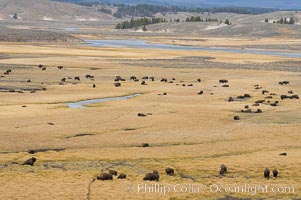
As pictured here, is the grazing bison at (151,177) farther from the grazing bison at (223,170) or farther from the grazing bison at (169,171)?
the grazing bison at (223,170)

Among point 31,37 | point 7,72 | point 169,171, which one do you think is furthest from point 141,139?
point 31,37

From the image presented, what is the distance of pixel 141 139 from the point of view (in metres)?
33.0

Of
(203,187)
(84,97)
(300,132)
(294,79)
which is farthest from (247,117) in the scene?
(294,79)

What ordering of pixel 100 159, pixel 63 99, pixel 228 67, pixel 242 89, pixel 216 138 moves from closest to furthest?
pixel 100 159 → pixel 216 138 → pixel 63 99 → pixel 242 89 → pixel 228 67

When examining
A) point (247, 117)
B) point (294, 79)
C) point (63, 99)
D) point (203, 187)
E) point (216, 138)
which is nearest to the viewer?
point (203, 187)

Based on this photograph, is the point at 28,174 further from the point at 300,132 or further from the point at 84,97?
the point at 84,97

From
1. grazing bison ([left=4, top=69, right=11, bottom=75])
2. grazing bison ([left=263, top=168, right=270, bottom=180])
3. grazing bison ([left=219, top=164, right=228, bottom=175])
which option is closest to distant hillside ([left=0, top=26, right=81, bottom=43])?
grazing bison ([left=4, top=69, right=11, bottom=75])

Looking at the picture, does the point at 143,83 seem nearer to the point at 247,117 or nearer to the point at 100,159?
the point at 247,117

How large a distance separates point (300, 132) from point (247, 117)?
6.03 m

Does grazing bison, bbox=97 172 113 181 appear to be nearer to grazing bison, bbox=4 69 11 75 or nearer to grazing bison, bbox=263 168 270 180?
grazing bison, bbox=263 168 270 180

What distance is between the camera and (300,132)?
34938 millimetres

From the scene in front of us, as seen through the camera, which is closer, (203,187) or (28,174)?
(203,187)

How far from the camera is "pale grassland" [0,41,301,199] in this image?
24031 millimetres

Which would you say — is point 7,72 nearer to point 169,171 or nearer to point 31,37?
point 169,171
